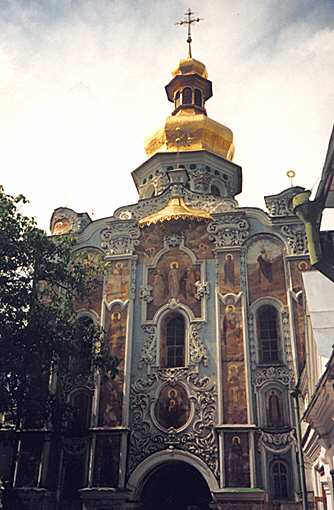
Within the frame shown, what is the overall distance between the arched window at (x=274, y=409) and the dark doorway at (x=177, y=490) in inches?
115

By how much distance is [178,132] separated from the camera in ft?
86.5

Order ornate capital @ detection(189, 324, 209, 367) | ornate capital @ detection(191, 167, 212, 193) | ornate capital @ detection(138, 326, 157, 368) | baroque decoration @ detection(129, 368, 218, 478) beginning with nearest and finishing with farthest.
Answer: baroque decoration @ detection(129, 368, 218, 478)
ornate capital @ detection(189, 324, 209, 367)
ornate capital @ detection(138, 326, 157, 368)
ornate capital @ detection(191, 167, 212, 193)

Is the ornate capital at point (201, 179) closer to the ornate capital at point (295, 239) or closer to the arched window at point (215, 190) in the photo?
the arched window at point (215, 190)

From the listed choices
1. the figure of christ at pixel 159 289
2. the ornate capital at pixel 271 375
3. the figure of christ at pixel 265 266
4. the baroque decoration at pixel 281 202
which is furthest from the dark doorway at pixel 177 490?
the baroque decoration at pixel 281 202

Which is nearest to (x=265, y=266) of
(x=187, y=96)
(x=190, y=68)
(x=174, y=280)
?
(x=174, y=280)

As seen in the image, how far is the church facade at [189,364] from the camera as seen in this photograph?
54.8ft

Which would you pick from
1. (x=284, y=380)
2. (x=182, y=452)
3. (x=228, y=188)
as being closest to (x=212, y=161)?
(x=228, y=188)

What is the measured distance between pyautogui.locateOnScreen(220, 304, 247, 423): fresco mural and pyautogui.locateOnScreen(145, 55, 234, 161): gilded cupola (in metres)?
9.95

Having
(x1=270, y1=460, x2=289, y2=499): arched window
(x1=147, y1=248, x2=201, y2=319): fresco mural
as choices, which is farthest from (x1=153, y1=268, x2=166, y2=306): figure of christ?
(x1=270, y1=460, x2=289, y2=499): arched window

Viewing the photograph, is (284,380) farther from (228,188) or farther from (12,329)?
(228,188)

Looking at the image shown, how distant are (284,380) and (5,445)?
878cm

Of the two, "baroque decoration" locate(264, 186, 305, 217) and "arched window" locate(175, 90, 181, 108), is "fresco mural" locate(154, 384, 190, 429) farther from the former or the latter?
"arched window" locate(175, 90, 181, 108)

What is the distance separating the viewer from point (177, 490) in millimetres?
18062

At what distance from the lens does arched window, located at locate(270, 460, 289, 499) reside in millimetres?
16250
